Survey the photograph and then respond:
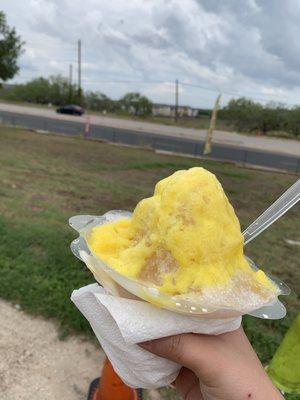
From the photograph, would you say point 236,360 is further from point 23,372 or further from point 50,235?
point 50,235

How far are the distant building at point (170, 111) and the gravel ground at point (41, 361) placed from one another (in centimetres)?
5635

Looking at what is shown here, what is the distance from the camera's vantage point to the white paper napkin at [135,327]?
1.43 metres

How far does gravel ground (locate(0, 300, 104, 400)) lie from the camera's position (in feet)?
11.8

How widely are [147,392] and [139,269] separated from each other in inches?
105

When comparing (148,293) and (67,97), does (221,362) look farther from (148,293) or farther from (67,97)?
(67,97)

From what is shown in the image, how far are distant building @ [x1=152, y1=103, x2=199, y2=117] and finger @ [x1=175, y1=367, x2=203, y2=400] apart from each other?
58.5 meters

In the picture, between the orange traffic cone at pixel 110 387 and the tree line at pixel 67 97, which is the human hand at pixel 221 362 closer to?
the orange traffic cone at pixel 110 387

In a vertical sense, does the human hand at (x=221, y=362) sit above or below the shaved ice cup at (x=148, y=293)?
below

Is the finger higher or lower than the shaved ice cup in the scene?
lower

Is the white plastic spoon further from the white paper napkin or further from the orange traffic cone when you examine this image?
the orange traffic cone

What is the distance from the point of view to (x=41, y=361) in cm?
389

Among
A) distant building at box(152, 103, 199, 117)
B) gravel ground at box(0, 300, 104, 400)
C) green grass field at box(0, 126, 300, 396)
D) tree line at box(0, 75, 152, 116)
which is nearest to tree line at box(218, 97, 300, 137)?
distant building at box(152, 103, 199, 117)

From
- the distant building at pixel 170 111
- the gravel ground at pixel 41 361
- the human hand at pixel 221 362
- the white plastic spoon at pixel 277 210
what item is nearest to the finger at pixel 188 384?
the human hand at pixel 221 362

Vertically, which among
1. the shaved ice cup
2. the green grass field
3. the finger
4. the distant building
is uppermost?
the shaved ice cup
